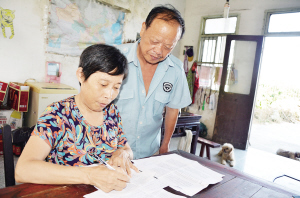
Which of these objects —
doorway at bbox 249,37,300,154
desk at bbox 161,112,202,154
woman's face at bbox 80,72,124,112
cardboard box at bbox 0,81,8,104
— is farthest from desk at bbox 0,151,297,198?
doorway at bbox 249,37,300,154

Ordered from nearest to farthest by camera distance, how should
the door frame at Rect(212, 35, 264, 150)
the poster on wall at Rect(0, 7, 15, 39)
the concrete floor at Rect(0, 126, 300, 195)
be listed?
the poster on wall at Rect(0, 7, 15, 39)
the concrete floor at Rect(0, 126, 300, 195)
the door frame at Rect(212, 35, 264, 150)

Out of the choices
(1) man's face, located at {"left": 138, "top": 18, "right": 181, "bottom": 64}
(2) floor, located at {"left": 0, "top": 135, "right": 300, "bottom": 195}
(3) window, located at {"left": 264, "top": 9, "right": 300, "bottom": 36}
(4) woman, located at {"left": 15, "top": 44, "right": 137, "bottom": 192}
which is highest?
(3) window, located at {"left": 264, "top": 9, "right": 300, "bottom": 36}

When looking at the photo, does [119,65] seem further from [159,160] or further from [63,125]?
[159,160]

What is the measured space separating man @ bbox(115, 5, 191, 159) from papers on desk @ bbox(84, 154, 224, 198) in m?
0.36

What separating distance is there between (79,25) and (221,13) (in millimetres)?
3554

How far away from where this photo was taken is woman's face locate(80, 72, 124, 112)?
1.07 metres

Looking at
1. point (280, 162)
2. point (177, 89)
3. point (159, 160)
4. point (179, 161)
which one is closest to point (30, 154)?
point (159, 160)

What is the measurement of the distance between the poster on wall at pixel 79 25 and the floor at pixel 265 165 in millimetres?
2810

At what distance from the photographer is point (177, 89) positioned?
70.9 inches

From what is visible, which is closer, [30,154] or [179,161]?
[30,154]

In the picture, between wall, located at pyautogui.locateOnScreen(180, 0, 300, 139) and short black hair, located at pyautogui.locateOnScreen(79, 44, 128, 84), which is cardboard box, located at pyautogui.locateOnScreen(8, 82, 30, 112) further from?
wall, located at pyautogui.locateOnScreen(180, 0, 300, 139)

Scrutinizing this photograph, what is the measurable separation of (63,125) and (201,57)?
17.7ft

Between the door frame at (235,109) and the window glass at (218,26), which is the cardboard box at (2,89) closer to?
the door frame at (235,109)

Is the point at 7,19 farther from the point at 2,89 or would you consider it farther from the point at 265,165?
the point at 265,165
